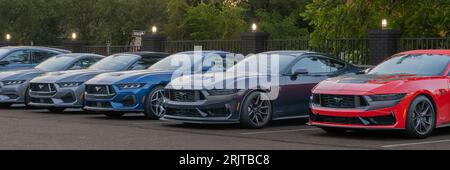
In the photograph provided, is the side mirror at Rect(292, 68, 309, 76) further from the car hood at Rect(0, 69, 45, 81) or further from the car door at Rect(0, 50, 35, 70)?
the car door at Rect(0, 50, 35, 70)

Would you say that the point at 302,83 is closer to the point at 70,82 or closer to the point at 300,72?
the point at 300,72

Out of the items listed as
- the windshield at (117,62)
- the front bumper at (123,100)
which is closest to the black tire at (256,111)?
the front bumper at (123,100)

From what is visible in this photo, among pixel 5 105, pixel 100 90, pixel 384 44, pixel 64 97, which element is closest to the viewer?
pixel 100 90

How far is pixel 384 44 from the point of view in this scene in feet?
70.4

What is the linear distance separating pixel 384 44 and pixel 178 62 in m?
6.20

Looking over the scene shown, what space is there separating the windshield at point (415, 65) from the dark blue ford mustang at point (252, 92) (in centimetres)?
154

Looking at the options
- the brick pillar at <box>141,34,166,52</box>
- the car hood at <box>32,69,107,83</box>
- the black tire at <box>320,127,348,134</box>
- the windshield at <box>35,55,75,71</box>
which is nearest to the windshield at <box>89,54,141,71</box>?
the car hood at <box>32,69,107,83</box>

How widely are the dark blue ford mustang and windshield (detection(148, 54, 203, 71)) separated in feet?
5.95

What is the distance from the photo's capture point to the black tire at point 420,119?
12453 mm

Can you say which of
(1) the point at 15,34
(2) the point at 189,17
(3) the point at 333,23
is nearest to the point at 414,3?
(3) the point at 333,23

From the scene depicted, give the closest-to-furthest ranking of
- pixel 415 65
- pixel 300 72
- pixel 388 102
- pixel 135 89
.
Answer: pixel 388 102 → pixel 415 65 → pixel 300 72 → pixel 135 89

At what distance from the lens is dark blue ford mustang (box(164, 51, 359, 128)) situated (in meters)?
14.5

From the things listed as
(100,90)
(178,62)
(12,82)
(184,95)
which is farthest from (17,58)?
(184,95)

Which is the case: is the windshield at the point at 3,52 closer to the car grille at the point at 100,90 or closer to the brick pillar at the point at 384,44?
the car grille at the point at 100,90
